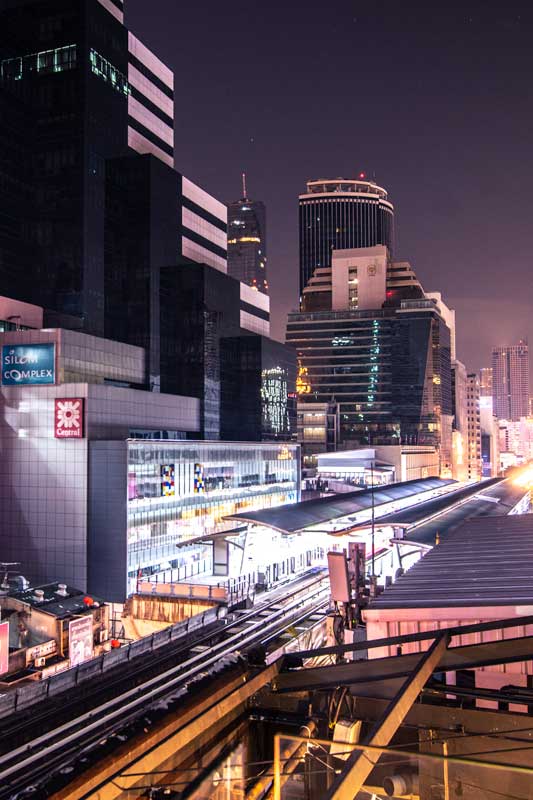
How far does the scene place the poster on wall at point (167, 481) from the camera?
59.1 metres

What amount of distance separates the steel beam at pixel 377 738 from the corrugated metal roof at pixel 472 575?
1002cm

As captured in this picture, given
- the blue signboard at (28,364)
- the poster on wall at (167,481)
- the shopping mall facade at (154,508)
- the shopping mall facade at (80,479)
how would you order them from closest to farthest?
the shopping mall facade at (154,508) → the shopping mall facade at (80,479) → the blue signboard at (28,364) → the poster on wall at (167,481)

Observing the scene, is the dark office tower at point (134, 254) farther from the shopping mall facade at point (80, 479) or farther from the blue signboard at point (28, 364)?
the blue signboard at point (28, 364)

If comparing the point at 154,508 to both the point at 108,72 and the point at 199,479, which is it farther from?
the point at 108,72

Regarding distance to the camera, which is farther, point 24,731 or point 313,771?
point 24,731

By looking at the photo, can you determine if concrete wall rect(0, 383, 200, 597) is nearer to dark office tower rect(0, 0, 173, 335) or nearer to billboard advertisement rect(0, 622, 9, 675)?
billboard advertisement rect(0, 622, 9, 675)

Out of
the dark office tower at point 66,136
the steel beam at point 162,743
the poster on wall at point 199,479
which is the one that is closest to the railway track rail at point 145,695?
the steel beam at point 162,743

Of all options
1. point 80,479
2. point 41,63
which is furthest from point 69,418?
point 41,63

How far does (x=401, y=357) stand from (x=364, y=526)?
128549 millimetres

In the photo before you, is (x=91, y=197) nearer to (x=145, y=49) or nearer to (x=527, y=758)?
(x=145, y=49)

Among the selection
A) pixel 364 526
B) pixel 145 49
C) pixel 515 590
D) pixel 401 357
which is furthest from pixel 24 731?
pixel 401 357

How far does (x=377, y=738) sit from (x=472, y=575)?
17.4 meters

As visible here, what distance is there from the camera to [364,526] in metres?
46.5

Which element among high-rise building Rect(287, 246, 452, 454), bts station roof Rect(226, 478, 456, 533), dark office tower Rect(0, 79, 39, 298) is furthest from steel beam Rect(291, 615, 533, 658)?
high-rise building Rect(287, 246, 452, 454)
